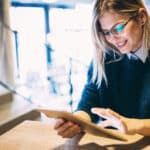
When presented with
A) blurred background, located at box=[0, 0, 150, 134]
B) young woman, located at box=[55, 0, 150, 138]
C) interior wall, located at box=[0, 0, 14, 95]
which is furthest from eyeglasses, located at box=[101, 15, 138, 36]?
blurred background, located at box=[0, 0, 150, 134]

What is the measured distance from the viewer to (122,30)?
3.69 ft

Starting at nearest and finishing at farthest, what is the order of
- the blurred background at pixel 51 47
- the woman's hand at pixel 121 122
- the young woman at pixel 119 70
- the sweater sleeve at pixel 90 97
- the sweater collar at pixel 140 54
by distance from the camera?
the woman's hand at pixel 121 122 < the young woman at pixel 119 70 < the sweater collar at pixel 140 54 < the sweater sleeve at pixel 90 97 < the blurred background at pixel 51 47

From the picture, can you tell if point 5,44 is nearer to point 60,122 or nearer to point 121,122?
point 60,122

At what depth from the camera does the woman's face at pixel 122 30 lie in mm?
1121

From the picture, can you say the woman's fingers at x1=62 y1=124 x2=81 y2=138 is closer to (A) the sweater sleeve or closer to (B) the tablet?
(B) the tablet

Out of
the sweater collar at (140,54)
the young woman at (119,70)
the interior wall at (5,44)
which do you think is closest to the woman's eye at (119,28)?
the young woman at (119,70)

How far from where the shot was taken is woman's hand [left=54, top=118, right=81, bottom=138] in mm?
1052

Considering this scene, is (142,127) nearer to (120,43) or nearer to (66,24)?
(120,43)

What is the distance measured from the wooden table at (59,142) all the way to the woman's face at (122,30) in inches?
14.1

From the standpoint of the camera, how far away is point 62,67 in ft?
17.4

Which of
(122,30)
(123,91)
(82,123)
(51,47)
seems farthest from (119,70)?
(51,47)

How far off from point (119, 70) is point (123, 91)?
9cm

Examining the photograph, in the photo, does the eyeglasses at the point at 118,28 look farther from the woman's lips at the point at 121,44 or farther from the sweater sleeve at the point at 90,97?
the sweater sleeve at the point at 90,97

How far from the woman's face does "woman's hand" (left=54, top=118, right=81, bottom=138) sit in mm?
365
